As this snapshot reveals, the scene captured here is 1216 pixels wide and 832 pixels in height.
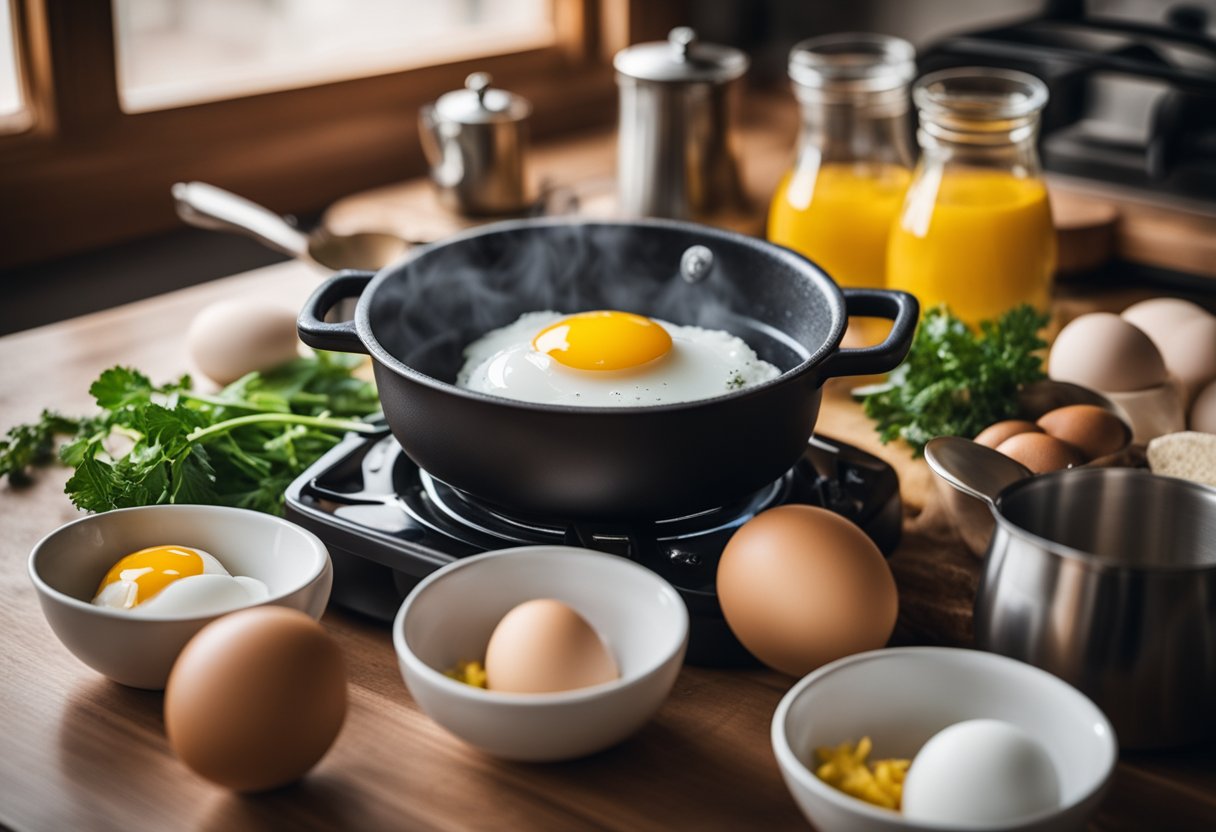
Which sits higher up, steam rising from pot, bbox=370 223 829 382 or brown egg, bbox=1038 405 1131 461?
steam rising from pot, bbox=370 223 829 382

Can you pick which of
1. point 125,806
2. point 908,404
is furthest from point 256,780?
point 908,404

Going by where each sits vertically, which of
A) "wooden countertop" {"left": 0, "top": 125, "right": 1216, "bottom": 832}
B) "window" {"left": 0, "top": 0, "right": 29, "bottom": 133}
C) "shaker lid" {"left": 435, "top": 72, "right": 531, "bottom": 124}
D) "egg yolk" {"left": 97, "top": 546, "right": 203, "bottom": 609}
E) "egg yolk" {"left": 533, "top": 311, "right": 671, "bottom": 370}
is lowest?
"wooden countertop" {"left": 0, "top": 125, "right": 1216, "bottom": 832}

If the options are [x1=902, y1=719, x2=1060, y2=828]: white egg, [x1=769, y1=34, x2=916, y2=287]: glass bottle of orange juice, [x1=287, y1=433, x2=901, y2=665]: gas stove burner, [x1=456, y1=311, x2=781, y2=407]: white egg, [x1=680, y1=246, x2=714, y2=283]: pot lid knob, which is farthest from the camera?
[x1=769, y1=34, x2=916, y2=287]: glass bottle of orange juice

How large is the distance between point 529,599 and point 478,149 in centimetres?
103

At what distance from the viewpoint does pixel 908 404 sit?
4.04 feet

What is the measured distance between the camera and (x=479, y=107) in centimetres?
178

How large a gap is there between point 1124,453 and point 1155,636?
33 cm

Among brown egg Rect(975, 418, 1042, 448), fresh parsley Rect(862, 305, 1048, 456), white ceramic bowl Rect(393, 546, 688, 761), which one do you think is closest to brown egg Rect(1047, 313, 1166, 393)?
fresh parsley Rect(862, 305, 1048, 456)

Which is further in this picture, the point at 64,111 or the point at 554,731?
the point at 64,111

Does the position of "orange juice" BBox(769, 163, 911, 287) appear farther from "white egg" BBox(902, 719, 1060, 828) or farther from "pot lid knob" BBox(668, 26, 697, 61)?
"white egg" BBox(902, 719, 1060, 828)

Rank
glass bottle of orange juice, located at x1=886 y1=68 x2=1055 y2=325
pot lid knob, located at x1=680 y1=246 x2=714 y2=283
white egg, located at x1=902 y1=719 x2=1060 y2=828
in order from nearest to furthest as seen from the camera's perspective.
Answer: white egg, located at x1=902 y1=719 x2=1060 y2=828
pot lid knob, located at x1=680 y1=246 x2=714 y2=283
glass bottle of orange juice, located at x1=886 y1=68 x2=1055 y2=325

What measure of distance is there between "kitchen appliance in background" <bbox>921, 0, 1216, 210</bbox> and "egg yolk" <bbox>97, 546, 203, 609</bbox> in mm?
1397

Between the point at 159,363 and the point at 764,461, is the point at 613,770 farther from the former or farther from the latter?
the point at 159,363

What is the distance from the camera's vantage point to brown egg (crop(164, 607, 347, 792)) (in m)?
0.75
